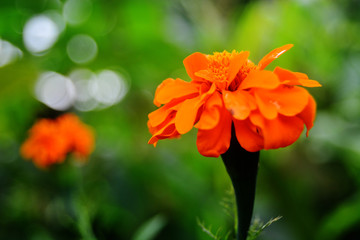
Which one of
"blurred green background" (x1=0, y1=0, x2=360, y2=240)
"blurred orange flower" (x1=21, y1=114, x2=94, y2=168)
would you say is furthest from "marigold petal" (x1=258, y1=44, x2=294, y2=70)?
"blurred orange flower" (x1=21, y1=114, x2=94, y2=168)

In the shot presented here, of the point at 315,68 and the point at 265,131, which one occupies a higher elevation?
the point at 265,131

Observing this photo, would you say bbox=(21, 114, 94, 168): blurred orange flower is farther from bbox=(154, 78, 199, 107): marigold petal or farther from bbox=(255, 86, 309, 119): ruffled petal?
bbox=(255, 86, 309, 119): ruffled petal

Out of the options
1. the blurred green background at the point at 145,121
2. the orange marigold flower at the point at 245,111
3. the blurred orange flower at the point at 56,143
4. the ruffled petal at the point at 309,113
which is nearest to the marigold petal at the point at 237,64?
the orange marigold flower at the point at 245,111

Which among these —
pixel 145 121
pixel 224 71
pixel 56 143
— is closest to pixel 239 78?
pixel 224 71

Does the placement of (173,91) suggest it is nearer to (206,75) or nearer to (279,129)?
(206,75)

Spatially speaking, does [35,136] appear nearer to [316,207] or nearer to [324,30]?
[316,207]

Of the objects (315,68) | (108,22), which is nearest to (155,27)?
(108,22)
